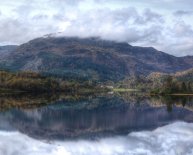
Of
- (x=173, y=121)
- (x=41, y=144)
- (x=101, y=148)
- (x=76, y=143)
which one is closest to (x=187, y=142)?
(x=101, y=148)

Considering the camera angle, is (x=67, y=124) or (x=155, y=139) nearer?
(x=155, y=139)

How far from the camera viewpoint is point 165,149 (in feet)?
137

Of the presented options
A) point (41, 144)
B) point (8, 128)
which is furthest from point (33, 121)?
point (41, 144)

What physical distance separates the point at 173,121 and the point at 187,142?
31.7 metres

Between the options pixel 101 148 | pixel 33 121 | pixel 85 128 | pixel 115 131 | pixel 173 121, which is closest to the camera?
pixel 101 148

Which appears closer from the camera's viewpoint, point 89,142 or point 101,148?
point 101,148

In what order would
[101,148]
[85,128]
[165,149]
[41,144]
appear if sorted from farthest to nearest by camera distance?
[85,128] → [41,144] → [101,148] → [165,149]

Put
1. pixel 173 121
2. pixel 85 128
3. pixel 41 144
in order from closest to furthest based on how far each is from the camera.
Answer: pixel 41 144, pixel 85 128, pixel 173 121

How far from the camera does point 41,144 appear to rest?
161 ft

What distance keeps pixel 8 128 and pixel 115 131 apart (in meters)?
17.1

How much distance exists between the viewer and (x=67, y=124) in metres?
78.1

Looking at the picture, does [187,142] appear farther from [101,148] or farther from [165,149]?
[101,148]

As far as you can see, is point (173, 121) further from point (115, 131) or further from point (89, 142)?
point (89, 142)

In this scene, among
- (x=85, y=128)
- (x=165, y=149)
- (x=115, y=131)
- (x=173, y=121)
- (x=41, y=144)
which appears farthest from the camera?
(x=173, y=121)
